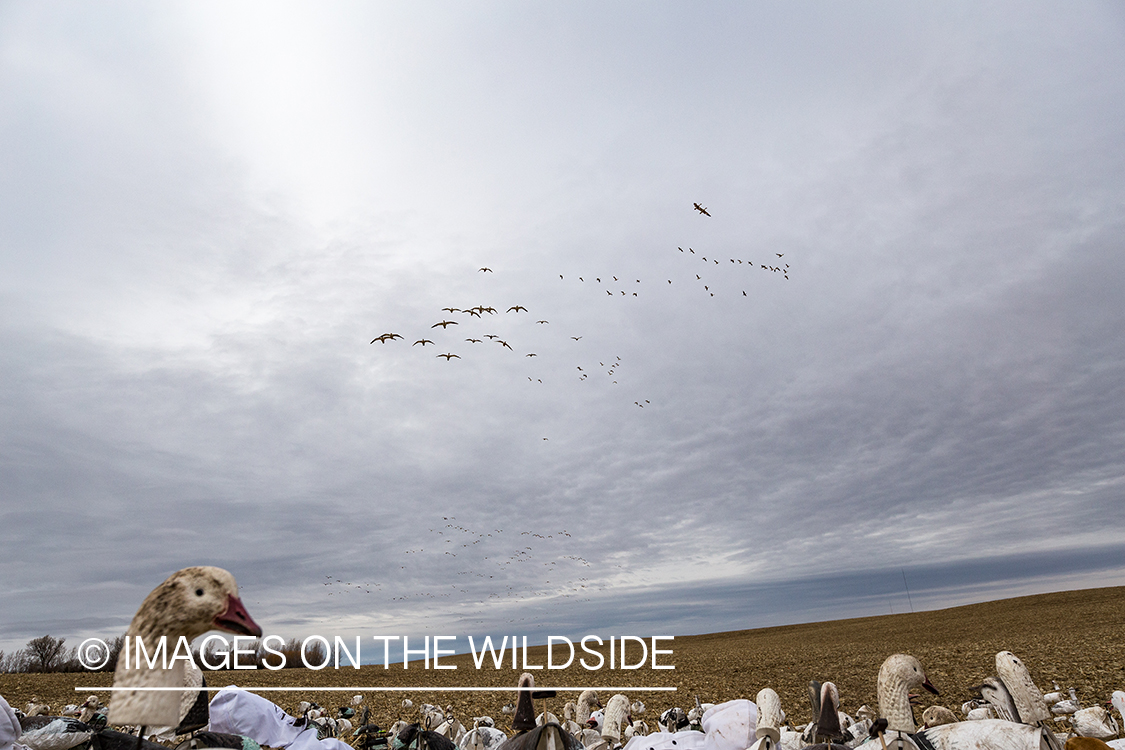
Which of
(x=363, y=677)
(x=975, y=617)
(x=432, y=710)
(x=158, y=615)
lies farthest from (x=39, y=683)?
(x=975, y=617)

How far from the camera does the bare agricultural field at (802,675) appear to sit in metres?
22.0

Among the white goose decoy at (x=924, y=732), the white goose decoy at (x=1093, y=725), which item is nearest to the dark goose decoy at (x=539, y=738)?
the white goose decoy at (x=924, y=732)

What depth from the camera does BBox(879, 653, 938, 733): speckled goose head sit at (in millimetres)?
5137

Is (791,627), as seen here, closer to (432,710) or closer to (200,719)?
(432,710)

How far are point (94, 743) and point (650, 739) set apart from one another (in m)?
6.23

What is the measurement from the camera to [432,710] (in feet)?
40.3

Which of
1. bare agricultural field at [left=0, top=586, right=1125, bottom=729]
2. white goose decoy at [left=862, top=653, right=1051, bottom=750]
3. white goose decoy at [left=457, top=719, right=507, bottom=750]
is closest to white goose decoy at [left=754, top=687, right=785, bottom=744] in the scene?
white goose decoy at [left=862, top=653, right=1051, bottom=750]

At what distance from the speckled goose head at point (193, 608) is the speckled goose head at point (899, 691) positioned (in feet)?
17.0

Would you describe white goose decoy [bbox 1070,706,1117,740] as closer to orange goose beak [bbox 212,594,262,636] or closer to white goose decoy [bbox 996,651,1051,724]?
white goose decoy [bbox 996,651,1051,724]

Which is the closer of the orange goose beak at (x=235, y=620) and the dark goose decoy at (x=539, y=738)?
the orange goose beak at (x=235, y=620)

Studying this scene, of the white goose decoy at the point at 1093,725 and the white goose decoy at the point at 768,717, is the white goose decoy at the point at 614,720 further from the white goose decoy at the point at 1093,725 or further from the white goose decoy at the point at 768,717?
the white goose decoy at the point at 1093,725

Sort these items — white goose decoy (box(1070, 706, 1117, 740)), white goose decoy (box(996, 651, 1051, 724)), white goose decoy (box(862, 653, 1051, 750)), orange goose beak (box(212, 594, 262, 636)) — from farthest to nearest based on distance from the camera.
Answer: white goose decoy (box(1070, 706, 1117, 740)) → white goose decoy (box(996, 651, 1051, 724)) → white goose decoy (box(862, 653, 1051, 750)) → orange goose beak (box(212, 594, 262, 636))

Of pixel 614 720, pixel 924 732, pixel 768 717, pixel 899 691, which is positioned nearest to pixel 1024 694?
pixel 924 732

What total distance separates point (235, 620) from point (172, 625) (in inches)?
9.6
